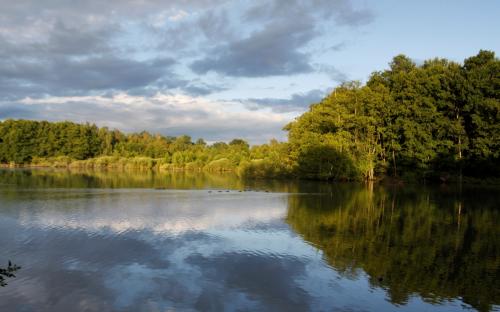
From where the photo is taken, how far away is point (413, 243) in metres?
18.4

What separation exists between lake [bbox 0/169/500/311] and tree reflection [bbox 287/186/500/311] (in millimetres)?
62

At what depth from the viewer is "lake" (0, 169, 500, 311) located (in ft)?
36.9

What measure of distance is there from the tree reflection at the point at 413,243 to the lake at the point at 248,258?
2.4 inches

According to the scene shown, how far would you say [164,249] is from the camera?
661 inches

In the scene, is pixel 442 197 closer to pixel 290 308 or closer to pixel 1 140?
pixel 290 308

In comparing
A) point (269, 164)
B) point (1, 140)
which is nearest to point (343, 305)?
point (269, 164)

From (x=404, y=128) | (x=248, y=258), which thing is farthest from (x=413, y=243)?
(x=404, y=128)

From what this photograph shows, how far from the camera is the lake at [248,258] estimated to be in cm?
1125

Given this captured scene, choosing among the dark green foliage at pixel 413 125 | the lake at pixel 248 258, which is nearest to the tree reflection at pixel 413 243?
the lake at pixel 248 258

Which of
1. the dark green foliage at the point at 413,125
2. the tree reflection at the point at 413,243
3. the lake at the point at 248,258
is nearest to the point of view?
the lake at the point at 248,258

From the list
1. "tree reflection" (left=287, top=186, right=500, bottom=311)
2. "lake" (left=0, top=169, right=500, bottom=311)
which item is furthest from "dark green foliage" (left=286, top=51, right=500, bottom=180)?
"lake" (left=0, top=169, right=500, bottom=311)

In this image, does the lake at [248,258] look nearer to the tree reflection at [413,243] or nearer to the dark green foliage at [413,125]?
the tree reflection at [413,243]

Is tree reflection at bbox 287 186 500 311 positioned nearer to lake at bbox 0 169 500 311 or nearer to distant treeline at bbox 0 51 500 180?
lake at bbox 0 169 500 311

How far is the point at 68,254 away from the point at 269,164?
5237 cm
